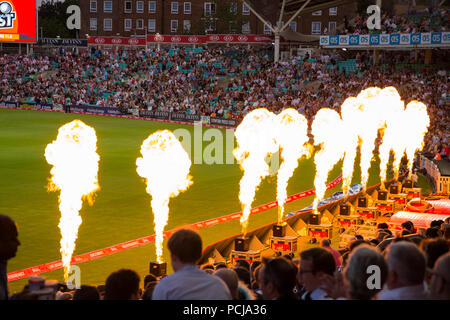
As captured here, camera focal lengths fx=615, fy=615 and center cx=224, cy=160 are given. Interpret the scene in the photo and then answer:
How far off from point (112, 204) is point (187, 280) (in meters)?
19.0

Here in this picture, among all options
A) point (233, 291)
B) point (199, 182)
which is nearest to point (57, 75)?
point (199, 182)

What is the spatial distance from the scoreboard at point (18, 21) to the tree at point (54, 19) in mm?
67057

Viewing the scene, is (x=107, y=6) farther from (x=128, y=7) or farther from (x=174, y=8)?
(x=174, y=8)

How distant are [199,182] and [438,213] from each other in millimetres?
12607

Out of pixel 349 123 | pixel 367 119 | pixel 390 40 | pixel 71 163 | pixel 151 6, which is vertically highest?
pixel 151 6

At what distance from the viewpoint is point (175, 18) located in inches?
4313

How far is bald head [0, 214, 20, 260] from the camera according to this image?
236 inches

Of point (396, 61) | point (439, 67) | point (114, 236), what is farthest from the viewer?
point (396, 61)

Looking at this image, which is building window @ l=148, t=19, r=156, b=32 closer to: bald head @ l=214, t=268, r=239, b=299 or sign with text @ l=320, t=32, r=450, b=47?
sign with text @ l=320, t=32, r=450, b=47

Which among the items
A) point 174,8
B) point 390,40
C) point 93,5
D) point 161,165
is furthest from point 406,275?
point 93,5

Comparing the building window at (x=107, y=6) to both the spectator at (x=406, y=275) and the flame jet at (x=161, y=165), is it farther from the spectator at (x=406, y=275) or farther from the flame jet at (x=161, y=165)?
the spectator at (x=406, y=275)

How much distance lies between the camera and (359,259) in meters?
5.57

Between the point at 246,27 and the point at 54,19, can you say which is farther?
the point at 54,19

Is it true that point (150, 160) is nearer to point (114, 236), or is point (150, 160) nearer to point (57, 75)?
point (114, 236)
